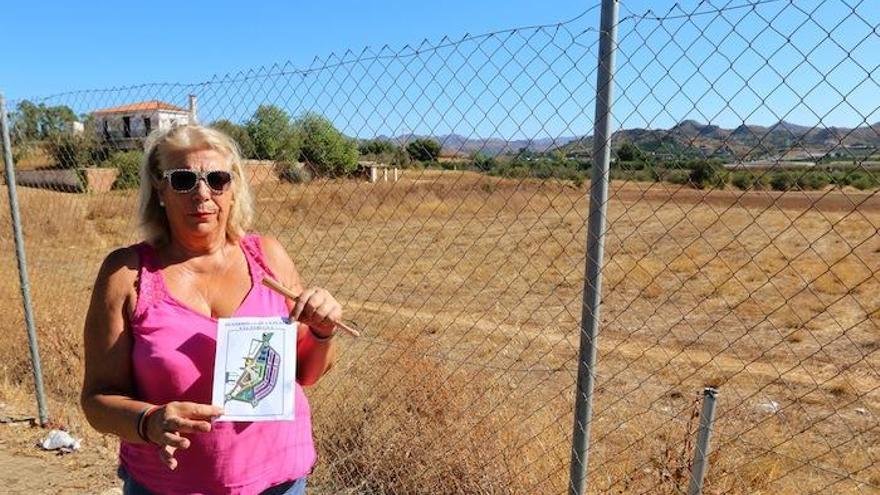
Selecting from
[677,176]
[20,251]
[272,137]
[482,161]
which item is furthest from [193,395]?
[20,251]

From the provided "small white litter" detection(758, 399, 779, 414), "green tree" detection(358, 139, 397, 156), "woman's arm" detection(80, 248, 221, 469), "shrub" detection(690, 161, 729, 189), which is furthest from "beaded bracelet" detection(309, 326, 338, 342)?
"small white litter" detection(758, 399, 779, 414)

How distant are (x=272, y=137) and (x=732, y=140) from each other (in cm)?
285

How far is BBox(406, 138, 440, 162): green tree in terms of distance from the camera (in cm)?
343

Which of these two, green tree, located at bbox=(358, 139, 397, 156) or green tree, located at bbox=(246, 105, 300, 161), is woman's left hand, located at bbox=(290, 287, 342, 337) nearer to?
green tree, located at bbox=(358, 139, 397, 156)

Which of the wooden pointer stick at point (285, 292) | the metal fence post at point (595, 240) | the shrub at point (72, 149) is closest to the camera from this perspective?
the wooden pointer stick at point (285, 292)

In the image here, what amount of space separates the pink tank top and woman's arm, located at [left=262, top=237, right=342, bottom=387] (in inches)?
3.5

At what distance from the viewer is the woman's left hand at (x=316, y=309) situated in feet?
6.00

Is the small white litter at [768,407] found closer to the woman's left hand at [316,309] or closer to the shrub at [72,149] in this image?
the woman's left hand at [316,309]

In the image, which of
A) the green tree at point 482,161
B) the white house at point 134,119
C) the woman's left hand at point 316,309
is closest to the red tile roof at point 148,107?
the white house at point 134,119

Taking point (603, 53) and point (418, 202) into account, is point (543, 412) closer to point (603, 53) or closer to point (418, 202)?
point (418, 202)

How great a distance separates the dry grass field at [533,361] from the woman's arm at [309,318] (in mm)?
1649

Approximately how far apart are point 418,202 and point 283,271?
4634 millimetres

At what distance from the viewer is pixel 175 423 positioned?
1650 millimetres

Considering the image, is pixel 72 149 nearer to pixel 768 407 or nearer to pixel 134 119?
pixel 134 119
